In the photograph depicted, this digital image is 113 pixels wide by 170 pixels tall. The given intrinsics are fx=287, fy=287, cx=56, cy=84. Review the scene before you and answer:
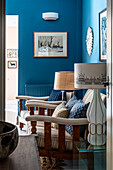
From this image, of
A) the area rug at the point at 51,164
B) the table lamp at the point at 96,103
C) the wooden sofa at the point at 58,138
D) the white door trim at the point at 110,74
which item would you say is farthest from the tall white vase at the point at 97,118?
the area rug at the point at 51,164

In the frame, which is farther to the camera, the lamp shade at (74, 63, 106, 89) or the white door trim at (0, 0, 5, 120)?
the lamp shade at (74, 63, 106, 89)

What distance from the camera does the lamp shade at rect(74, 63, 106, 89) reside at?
103 inches

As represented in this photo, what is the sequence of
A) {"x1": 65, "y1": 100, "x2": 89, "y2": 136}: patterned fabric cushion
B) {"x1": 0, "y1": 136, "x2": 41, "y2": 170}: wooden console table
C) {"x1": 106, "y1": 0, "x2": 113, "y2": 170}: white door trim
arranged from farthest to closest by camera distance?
1. {"x1": 65, "y1": 100, "x2": 89, "y2": 136}: patterned fabric cushion
2. {"x1": 106, "y1": 0, "x2": 113, "y2": 170}: white door trim
3. {"x1": 0, "y1": 136, "x2": 41, "y2": 170}: wooden console table

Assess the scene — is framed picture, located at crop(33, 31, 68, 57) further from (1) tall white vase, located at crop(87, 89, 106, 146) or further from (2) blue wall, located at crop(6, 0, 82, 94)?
(1) tall white vase, located at crop(87, 89, 106, 146)

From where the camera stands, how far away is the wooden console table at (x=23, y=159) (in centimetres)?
124

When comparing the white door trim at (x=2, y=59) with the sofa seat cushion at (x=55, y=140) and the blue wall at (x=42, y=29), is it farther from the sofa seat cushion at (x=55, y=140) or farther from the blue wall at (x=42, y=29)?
the blue wall at (x=42, y=29)

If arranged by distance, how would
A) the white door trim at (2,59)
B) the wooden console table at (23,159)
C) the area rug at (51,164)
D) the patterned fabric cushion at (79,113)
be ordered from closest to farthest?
the wooden console table at (23,159), the white door trim at (2,59), the patterned fabric cushion at (79,113), the area rug at (51,164)

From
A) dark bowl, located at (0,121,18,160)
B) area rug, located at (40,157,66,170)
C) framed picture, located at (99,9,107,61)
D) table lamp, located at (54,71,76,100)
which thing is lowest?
area rug, located at (40,157,66,170)

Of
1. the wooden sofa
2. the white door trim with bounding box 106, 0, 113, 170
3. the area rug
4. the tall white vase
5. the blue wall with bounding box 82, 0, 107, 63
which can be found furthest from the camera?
the blue wall with bounding box 82, 0, 107, 63

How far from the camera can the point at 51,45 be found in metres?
5.51

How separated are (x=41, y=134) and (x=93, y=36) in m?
2.10

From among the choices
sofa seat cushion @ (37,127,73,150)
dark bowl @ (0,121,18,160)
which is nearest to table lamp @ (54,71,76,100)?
sofa seat cushion @ (37,127,73,150)

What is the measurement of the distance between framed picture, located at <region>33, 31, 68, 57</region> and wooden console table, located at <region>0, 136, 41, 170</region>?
399 centimetres

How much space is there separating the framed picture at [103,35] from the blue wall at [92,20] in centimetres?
11
